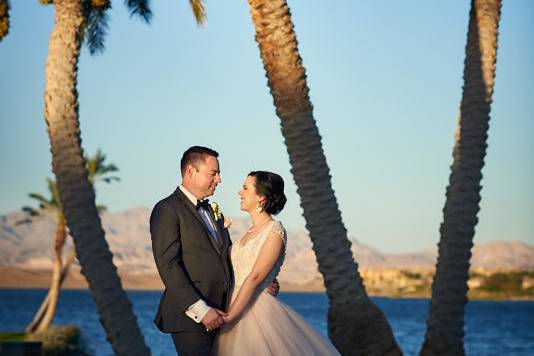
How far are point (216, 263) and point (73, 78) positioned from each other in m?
9.90

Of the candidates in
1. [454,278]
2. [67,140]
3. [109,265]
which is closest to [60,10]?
[67,140]

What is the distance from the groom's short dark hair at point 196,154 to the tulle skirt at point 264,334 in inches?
46.6

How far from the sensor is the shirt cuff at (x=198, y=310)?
7.51 meters

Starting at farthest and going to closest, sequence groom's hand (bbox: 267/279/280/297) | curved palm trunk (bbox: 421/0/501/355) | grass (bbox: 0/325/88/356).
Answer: grass (bbox: 0/325/88/356) → curved palm trunk (bbox: 421/0/501/355) → groom's hand (bbox: 267/279/280/297)

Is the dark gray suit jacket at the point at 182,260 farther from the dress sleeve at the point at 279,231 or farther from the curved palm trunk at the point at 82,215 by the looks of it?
the curved palm trunk at the point at 82,215

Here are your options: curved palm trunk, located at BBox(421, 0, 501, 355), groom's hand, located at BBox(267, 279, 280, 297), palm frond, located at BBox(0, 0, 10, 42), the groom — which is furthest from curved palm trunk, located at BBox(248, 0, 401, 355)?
palm frond, located at BBox(0, 0, 10, 42)

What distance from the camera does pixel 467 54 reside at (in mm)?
16094

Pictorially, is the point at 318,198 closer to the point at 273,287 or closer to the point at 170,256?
the point at 273,287

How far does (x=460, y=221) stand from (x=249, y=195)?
7719 mm

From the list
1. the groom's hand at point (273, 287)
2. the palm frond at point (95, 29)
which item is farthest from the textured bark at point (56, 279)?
the groom's hand at point (273, 287)

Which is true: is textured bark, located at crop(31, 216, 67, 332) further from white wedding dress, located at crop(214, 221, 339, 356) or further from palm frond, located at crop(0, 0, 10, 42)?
white wedding dress, located at crop(214, 221, 339, 356)

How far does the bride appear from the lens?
7953 millimetres

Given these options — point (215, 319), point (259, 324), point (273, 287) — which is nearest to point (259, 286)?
point (273, 287)

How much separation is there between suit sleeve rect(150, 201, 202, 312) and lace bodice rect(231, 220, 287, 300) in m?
0.54
